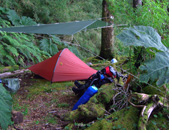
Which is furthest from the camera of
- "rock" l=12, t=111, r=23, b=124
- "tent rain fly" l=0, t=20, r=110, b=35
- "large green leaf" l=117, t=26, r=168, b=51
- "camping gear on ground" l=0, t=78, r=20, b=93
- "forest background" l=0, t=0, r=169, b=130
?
"camping gear on ground" l=0, t=78, r=20, b=93

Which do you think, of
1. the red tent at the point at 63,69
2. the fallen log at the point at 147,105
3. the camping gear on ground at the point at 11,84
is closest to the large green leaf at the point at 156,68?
the fallen log at the point at 147,105

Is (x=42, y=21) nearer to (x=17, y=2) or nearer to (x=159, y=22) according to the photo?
(x=17, y=2)

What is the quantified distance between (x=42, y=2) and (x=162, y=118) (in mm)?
6740

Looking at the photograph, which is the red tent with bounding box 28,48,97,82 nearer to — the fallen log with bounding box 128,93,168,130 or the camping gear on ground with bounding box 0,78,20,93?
the camping gear on ground with bounding box 0,78,20,93

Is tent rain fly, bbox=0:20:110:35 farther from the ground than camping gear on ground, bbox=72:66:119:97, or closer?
farther from the ground

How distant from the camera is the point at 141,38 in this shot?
228cm

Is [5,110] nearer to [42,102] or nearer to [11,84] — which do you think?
[42,102]

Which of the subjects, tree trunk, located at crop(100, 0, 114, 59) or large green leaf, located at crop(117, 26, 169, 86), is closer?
large green leaf, located at crop(117, 26, 169, 86)

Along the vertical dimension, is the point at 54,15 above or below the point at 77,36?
above

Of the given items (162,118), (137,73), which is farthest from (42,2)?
(162,118)

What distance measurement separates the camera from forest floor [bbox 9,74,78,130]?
2.69 meters

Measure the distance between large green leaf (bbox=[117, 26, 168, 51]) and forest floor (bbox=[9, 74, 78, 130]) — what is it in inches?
54.6

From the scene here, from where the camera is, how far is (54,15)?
803cm

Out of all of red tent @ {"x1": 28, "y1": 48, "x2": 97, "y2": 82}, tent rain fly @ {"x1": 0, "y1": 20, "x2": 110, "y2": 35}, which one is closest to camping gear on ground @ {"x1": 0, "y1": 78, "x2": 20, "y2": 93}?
red tent @ {"x1": 28, "y1": 48, "x2": 97, "y2": 82}
